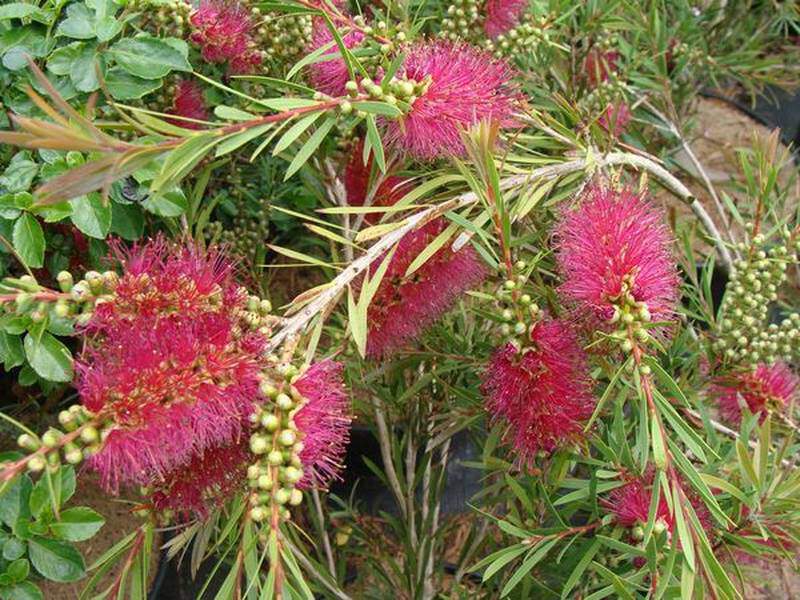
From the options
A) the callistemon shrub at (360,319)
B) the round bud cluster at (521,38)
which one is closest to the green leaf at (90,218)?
the callistemon shrub at (360,319)

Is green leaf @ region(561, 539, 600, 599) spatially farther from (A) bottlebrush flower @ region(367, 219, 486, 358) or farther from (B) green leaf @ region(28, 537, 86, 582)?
(B) green leaf @ region(28, 537, 86, 582)

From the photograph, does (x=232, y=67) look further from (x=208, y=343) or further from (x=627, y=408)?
(x=627, y=408)

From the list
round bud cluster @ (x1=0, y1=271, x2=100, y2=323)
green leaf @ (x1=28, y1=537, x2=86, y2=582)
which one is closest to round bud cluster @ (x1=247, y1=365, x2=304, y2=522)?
round bud cluster @ (x1=0, y1=271, x2=100, y2=323)

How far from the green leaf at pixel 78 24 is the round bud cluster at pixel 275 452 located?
368mm

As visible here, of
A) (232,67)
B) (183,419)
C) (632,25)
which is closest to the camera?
(183,419)

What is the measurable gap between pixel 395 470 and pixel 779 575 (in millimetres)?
681

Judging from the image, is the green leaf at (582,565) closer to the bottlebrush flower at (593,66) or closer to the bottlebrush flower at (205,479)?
the bottlebrush flower at (205,479)

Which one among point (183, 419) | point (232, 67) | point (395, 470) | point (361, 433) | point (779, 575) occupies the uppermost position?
point (232, 67)

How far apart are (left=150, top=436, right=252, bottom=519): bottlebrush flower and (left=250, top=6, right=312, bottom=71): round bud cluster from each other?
397 millimetres

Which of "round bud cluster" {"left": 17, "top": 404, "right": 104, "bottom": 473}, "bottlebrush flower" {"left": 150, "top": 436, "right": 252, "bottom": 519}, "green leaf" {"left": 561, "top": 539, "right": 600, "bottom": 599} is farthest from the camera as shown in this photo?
"green leaf" {"left": 561, "top": 539, "right": 600, "bottom": 599}

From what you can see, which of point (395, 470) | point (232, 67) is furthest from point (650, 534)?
point (232, 67)

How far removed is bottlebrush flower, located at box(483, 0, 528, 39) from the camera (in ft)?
2.70

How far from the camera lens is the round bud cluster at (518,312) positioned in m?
0.57

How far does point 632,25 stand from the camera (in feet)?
3.56
